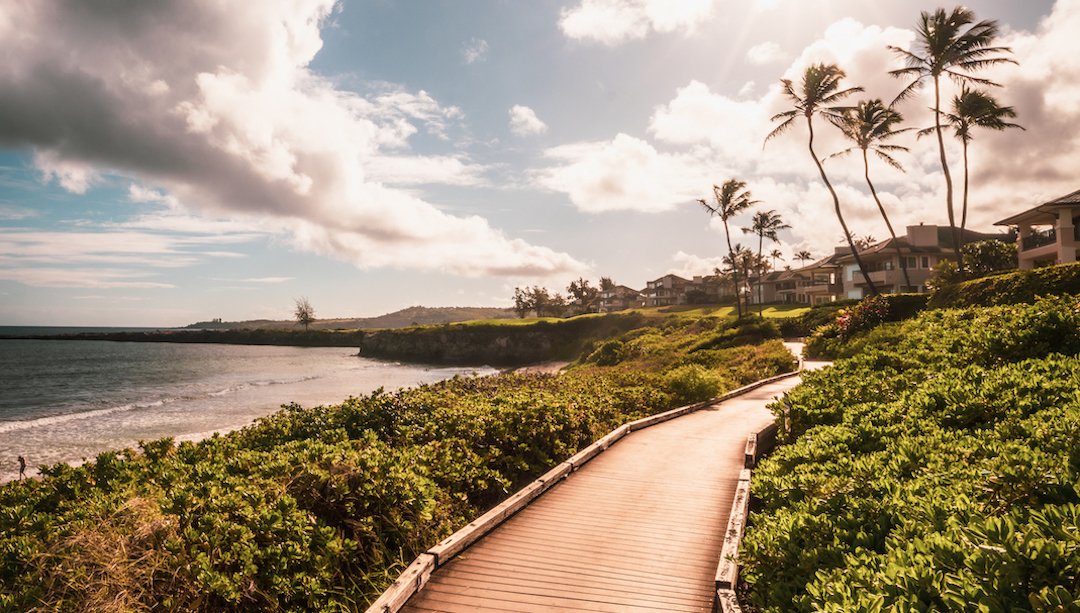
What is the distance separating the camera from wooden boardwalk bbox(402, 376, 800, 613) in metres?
5.02

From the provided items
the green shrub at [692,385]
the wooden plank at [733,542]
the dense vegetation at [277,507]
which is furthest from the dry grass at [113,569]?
the green shrub at [692,385]

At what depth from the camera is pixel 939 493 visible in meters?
3.55

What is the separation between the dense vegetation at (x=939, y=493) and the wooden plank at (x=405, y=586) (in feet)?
10.5

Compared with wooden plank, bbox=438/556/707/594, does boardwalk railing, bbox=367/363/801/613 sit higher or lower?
higher

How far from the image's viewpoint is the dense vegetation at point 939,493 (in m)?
2.37

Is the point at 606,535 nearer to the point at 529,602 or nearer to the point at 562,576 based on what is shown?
the point at 562,576

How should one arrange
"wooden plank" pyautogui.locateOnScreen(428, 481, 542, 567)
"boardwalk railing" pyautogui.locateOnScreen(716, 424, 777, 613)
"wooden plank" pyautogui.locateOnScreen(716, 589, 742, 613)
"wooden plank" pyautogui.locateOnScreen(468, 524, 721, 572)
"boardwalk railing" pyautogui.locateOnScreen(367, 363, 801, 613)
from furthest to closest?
"wooden plank" pyautogui.locateOnScreen(468, 524, 721, 572) → "wooden plank" pyautogui.locateOnScreen(428, 481, 542, 567) → "boardwalk railing" pyautogui.locateOnScreen(367, 363, 801, 613) → "boardwalk railing" pyautogui.locateOnScreen(716, 424, 777, 613) → "wooden plank" pyautogui.locateOnScreen(716, 589, 742, 613)

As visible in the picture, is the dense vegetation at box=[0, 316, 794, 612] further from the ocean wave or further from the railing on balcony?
the railing on balcony

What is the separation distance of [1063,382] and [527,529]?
629 centimetres

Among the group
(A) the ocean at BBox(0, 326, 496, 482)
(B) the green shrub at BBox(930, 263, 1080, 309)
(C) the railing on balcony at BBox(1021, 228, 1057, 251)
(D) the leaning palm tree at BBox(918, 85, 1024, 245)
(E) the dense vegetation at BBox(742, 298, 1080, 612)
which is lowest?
(A) the ocean at BBox(0, 326, 496, 482)

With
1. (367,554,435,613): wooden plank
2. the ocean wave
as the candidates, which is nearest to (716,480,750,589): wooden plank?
(367,554,435,613): wooden plank

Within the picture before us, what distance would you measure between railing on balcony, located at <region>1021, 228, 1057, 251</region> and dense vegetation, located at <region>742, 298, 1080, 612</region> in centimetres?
3423

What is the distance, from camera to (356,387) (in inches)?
1492

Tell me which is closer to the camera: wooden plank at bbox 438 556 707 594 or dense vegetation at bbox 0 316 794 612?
dense vegetation at bbox 0 316 794 612
